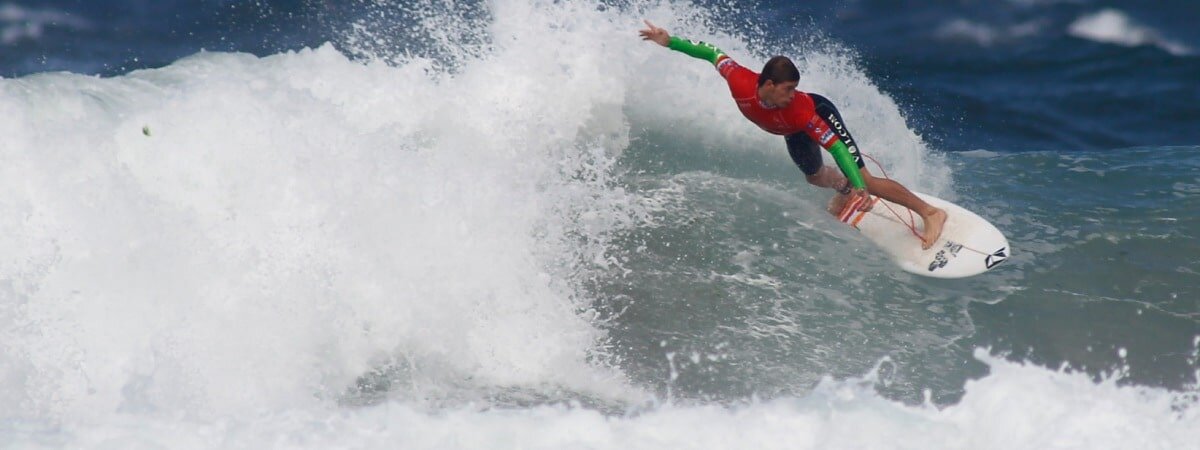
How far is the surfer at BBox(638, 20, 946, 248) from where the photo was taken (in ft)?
21.1

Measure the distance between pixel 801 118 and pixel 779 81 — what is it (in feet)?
1.56

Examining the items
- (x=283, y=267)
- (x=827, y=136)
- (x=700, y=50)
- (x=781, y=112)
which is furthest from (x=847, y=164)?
(x=283, y=267)

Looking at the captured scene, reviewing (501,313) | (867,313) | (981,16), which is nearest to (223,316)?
(501,313)

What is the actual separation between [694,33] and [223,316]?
17.5 ft

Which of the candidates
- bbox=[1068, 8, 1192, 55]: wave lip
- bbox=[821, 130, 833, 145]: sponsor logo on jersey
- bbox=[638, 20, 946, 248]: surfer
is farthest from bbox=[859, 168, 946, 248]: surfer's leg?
bbox=[1068, 8, 1192, 55]: wave lip

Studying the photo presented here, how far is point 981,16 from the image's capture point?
38.1 ft

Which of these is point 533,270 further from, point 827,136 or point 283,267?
point 827,136

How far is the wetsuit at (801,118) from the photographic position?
21.4 feet

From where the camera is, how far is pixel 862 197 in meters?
6.47

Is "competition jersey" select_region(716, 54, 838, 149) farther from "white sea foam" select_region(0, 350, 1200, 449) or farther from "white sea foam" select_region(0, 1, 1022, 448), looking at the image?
"white sea foam" select_region(0, 350, 1200, 449)

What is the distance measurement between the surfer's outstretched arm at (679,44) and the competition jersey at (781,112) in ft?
0.61

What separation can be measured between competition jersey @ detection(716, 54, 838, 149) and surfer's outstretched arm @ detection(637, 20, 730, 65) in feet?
0.61

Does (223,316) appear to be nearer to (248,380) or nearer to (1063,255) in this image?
(248,380)

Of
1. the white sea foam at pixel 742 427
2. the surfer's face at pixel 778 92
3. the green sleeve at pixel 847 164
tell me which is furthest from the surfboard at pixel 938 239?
the white sea foam at pixel 742 427
